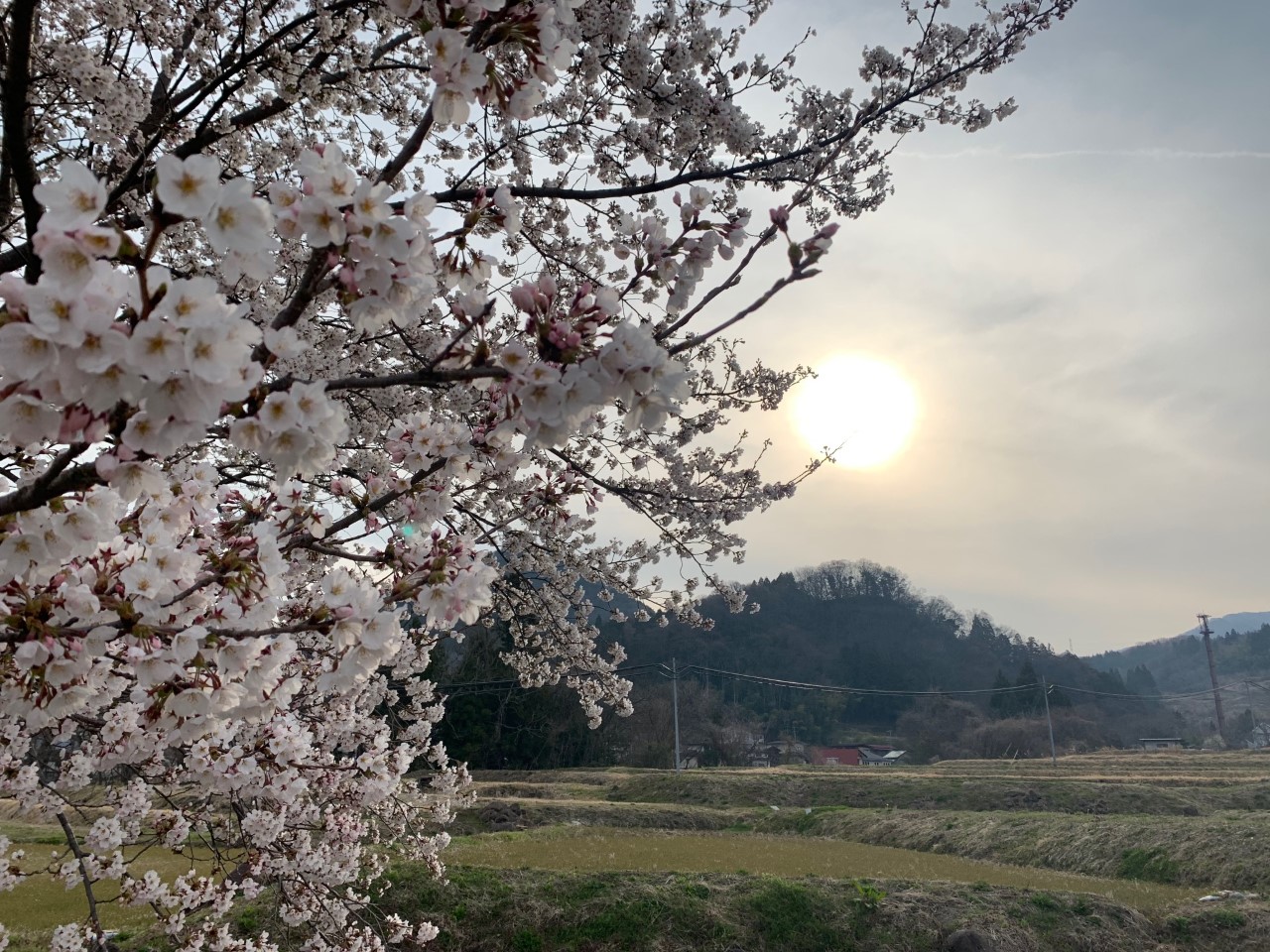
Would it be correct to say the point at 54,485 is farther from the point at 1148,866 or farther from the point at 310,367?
the point at 1148,866

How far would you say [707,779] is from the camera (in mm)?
26016

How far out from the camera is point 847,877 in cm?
1015

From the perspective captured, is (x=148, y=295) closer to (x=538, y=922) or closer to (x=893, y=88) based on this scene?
(x=893, y=88)

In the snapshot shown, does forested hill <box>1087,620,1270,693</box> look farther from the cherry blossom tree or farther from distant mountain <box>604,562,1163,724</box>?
the cherry blossom tree

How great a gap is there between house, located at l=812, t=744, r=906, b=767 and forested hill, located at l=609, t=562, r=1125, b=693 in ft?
28.0

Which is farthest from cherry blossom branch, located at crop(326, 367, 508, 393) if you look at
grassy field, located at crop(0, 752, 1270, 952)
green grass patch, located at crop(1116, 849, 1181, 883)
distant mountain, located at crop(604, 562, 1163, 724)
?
distant mountain, located at crop(604, 562, 1163, 724)

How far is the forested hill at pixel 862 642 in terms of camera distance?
217 ft

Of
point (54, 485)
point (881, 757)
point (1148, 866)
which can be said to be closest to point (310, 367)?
point (54, 485)

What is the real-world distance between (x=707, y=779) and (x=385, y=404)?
23226mm

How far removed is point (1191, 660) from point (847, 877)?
13282cm

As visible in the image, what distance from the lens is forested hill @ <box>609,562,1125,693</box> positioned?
66125 mm

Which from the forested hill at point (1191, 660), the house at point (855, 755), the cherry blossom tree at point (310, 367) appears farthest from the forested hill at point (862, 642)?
the cherry blossom tree at point (310, 367)

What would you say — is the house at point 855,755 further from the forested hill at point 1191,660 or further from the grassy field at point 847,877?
the forested hill at point 1191,660

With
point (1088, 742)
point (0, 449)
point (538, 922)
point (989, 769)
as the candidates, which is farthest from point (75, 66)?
point (1088, 742)
